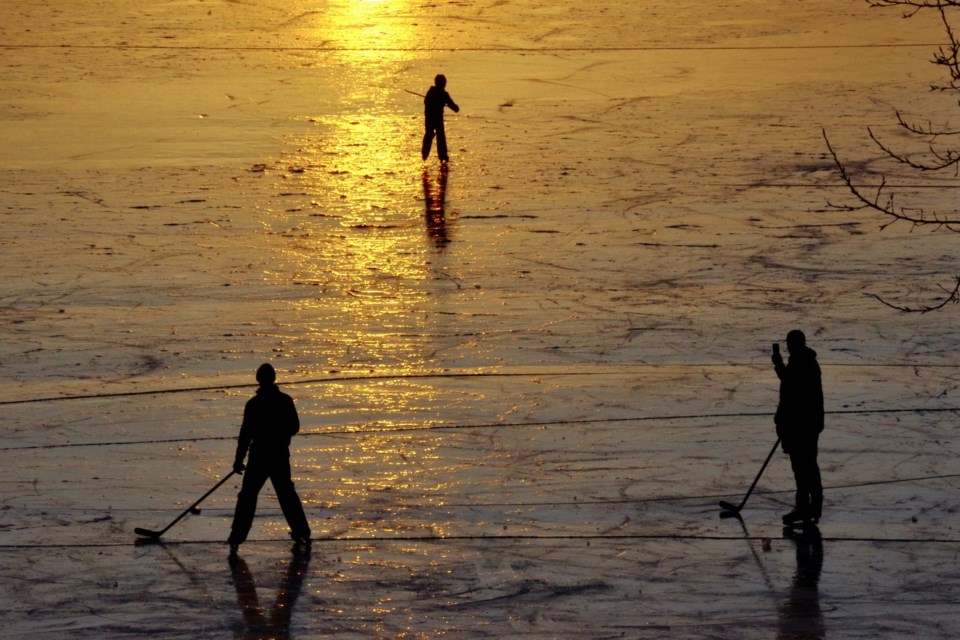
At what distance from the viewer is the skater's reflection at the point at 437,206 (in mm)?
17938

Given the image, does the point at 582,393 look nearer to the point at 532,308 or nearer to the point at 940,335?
the point at 532,308

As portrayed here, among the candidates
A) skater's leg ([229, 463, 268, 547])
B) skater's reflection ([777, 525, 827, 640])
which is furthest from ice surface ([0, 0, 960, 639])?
skater's leg ([229, 463, 268, 547])

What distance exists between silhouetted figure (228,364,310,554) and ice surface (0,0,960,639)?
32cm

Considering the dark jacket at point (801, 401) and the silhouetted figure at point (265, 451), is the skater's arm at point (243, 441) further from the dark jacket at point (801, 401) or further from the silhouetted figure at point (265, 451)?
the dark jacket at point (801, 401)

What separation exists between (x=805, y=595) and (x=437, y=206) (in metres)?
10.4

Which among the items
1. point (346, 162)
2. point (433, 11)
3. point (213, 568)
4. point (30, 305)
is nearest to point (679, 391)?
point (213, 568)

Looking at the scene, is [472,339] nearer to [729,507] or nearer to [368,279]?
[368,279]

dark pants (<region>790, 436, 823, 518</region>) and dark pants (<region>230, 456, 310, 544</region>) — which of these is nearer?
dark pants (<region>230, 456, 310, 544</region>)

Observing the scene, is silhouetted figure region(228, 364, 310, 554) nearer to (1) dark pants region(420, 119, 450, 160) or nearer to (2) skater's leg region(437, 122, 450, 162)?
(1) dark pants region(420, 119, 450, 160)

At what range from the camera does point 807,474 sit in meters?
10.5

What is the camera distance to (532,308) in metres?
15.5

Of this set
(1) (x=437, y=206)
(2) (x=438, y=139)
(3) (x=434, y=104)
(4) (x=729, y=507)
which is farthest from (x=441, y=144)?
(4) (x=729, y=507)

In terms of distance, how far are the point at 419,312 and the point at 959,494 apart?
19.4ft

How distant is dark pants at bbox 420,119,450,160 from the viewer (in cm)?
2092
